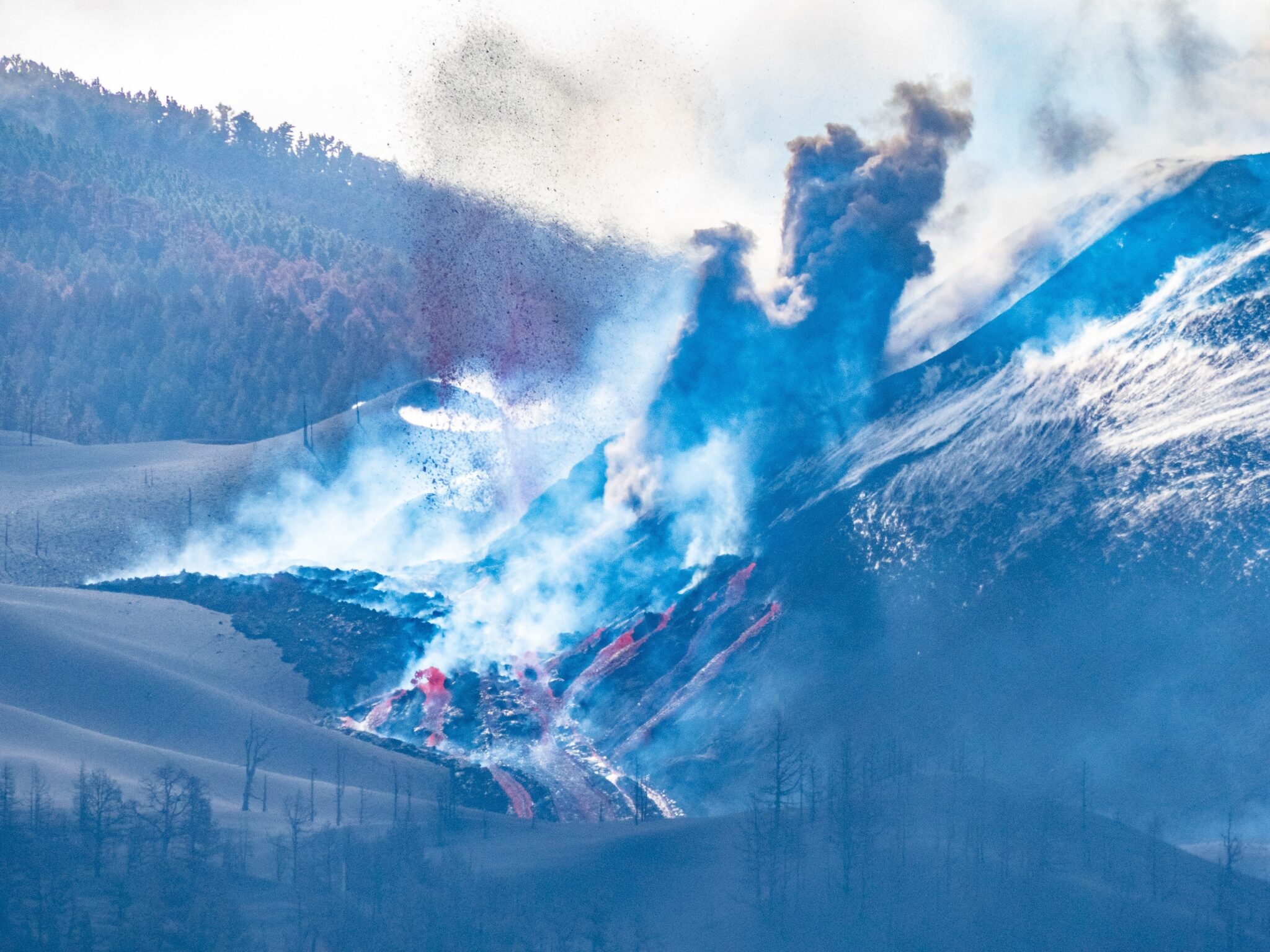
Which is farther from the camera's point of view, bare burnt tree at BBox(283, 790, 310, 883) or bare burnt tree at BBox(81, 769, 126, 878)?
bare burnt tree at BBox(283, 790, 310, 883)

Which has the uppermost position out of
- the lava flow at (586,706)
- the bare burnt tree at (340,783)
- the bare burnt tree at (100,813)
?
the lava flow at (586,706)

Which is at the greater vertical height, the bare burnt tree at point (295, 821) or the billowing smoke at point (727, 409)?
the billowing smoke at point (727, 409)

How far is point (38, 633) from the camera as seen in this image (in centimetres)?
12975

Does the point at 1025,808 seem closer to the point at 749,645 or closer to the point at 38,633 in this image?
the point at 749,645

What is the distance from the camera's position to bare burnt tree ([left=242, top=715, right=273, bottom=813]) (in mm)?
104125

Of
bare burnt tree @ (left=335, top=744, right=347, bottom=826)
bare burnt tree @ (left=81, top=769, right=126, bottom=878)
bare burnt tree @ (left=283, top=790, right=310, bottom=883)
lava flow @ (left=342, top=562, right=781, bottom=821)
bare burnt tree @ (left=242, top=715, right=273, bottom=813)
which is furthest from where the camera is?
lava flow @ (left=342, top=562, right=781, bottom=821)

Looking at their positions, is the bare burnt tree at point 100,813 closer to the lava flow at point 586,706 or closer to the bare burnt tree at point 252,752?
the bare burnt tree at point 252,752

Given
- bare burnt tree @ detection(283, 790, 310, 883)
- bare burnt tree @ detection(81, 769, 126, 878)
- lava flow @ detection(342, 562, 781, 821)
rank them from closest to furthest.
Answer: bare burnt tree @ detection(81, 769, 126, 878) < bare burnt tree @ detection(283, 790, 310, 883) < lava flow @ detection(342, 562, 781, 821)

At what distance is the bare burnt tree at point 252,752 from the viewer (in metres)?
104

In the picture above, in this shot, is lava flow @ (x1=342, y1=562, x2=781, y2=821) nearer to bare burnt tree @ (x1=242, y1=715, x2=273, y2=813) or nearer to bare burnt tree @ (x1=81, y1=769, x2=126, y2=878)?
bare burnt tree @ (x1=242, y1=715, x2=273, y2=813)

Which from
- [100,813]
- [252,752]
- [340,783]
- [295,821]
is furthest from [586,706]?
[100,813]

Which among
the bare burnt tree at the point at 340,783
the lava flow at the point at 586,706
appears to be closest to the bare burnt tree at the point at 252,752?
the bare burnt tree at the point at 340,783

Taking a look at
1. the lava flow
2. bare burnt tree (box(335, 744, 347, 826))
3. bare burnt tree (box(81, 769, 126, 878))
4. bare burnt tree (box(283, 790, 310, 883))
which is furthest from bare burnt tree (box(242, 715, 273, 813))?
the lava flow

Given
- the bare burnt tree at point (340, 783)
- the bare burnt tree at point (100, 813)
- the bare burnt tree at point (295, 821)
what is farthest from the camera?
the bare burnt tree at point (340, 783)
